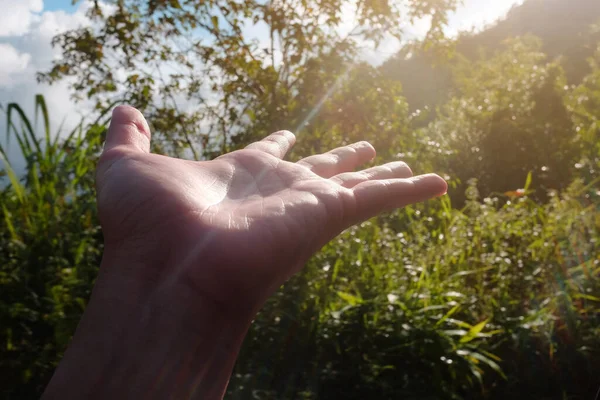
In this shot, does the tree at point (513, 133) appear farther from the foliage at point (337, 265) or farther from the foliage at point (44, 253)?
the foliage at point (44, 253)

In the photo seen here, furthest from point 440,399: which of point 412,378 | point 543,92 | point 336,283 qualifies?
point 543,92

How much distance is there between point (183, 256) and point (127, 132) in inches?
23.1

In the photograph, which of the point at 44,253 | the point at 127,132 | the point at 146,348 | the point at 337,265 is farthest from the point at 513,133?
the point at 146,348

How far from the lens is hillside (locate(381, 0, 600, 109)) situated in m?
16.4

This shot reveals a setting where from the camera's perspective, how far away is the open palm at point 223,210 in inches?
53.1

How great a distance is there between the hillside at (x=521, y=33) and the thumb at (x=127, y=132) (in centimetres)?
1438

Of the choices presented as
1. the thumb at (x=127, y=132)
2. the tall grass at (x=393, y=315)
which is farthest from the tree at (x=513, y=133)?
the thumb at (x=127, y=132)

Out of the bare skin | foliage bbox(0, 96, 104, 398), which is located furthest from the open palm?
foliage bbox(0, 96, 104, 398)

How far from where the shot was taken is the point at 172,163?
5.57 ft

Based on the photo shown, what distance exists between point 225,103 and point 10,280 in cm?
208

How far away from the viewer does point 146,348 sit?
1.20m

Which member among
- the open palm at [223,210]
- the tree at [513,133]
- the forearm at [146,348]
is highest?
the tree at [513,133]

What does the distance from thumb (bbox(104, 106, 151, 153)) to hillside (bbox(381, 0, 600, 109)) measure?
14.4 metres

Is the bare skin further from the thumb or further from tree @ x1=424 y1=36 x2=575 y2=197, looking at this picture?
tree @ x1=424 y1=36 x2=575 y2=197
